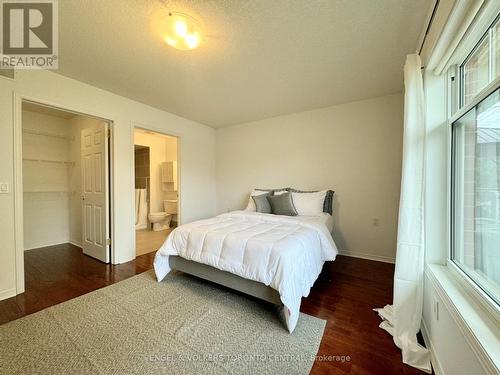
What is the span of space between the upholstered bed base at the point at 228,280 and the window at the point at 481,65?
1.84m

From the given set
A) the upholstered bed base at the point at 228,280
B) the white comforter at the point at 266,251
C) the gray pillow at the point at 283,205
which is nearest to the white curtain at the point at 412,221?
the white comforter at the point at 266,251

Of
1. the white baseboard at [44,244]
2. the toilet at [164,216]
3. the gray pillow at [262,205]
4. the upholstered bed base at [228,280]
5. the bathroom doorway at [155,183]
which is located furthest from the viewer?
the bathroom doorway at [155,183]

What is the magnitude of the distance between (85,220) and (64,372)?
2.63 meters

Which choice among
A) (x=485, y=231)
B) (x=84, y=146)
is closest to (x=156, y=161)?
(x=84, y=146)

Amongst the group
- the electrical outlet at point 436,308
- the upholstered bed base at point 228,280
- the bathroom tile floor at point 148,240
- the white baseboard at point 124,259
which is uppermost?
the electrical outlet at point 436,308

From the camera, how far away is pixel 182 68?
2.22 meters

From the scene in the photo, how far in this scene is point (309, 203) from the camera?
122 inches

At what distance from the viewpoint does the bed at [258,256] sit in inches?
62.6

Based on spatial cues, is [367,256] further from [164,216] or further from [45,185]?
[45,185]

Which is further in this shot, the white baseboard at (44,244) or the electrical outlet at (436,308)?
the white baseboard at (44,244)

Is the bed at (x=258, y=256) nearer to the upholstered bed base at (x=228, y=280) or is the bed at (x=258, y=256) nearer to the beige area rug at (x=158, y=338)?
the upholstered bed base at (x=228, y=280)

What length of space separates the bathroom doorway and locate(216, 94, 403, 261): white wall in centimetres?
247

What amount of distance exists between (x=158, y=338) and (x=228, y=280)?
68 cm

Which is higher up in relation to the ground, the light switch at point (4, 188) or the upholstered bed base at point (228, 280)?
the light switch at point (4, 188)
